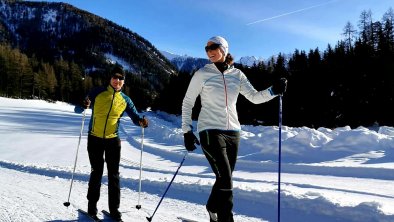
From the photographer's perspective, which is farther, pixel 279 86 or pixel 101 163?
pixel 101 163

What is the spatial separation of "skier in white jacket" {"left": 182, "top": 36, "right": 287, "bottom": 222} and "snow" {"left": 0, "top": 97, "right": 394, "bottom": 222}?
5.41ft

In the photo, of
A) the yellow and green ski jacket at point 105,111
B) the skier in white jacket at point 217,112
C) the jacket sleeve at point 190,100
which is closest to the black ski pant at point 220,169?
the skier in white jacket at point 217,112

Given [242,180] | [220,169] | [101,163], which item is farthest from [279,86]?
[242,180]

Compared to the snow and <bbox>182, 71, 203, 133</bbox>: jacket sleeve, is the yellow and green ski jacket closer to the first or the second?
the snow

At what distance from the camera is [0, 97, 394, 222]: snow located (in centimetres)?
593

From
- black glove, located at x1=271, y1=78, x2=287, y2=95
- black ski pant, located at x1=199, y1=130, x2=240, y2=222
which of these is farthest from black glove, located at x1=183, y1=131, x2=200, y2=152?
black glove, located at x1=271, y1=78, x2=287, y2=95

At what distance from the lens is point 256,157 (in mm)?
15430

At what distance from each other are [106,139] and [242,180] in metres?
→ 6.56

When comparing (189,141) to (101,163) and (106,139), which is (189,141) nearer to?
(106,139)

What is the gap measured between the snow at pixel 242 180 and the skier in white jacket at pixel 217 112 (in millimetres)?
1649

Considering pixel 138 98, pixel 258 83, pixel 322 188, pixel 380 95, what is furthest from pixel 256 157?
pixel 138 98

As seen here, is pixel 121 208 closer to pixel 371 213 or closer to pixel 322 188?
pixel 371 213

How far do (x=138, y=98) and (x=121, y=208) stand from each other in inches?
3674

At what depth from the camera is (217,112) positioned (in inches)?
171
